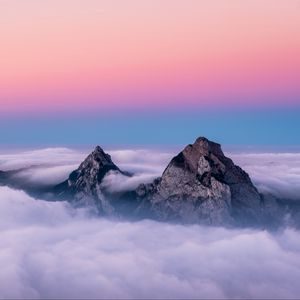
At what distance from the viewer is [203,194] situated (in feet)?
509

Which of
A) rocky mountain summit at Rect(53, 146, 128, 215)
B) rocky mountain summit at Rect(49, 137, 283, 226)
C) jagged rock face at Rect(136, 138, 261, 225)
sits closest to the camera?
jagged rock face at Rect(136, 138, 261, 225)

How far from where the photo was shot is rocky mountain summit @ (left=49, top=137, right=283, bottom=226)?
509 feet

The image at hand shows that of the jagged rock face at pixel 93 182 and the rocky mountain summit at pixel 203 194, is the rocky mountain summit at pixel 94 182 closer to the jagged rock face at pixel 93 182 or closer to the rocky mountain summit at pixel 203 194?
the jagged rock face at pixel 93 182

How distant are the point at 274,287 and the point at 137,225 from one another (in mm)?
45076

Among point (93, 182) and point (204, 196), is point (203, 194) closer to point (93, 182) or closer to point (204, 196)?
point (204, 196)

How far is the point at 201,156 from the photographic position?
155 m

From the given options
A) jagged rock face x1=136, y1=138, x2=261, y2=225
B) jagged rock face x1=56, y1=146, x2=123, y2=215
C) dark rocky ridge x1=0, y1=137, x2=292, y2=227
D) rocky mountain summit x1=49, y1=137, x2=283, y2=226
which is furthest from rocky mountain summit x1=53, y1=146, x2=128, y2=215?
jagged rock face x1=136, y1=138, x2=261, y2=225

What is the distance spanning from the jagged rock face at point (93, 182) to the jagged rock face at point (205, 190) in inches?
894

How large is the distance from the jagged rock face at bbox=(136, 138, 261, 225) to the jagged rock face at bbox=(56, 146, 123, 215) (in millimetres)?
22706

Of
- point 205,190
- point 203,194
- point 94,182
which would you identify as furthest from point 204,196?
point 94,182

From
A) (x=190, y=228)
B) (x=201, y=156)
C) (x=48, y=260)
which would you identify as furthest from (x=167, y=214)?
(x=48, y=260)

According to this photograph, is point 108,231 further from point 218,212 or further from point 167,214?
point 218,212

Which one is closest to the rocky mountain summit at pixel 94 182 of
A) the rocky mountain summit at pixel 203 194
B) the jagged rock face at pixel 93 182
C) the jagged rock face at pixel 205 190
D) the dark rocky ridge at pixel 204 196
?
the jagged rock face at pixel 93 182

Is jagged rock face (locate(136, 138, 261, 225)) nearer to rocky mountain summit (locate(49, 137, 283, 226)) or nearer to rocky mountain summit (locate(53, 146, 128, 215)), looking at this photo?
rocky mountain summit (locate(49, 137, 283, 226))
